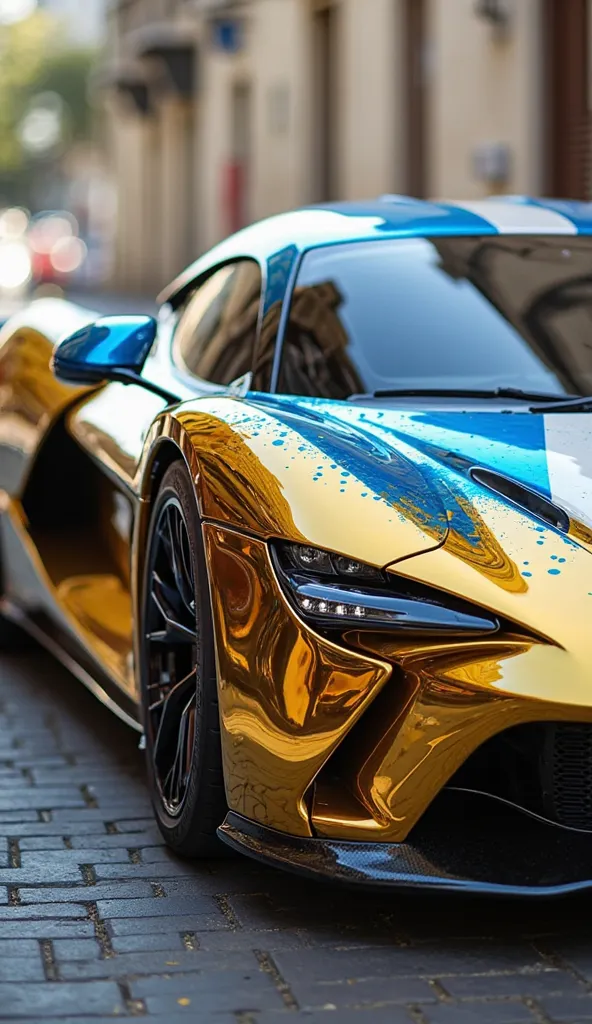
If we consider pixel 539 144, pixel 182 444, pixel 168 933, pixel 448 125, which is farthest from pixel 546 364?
pixel 448 125

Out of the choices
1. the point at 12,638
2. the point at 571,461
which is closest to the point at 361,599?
the point at 571,461

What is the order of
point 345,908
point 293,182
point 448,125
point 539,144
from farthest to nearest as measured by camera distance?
point 293,182
point 448,125
point 539,144
point 345,908

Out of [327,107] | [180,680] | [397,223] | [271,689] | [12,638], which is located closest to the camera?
[271,689]

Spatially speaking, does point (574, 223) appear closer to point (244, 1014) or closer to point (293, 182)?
point (244, 1014)

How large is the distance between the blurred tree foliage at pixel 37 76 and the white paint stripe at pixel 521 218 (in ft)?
231

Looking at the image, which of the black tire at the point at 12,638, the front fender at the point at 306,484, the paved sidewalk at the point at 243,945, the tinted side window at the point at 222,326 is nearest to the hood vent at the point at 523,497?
the front fender at the point at 306,484

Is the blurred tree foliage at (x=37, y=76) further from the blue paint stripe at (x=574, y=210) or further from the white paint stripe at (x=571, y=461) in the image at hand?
the white paint stripe at (x=571, y=461)

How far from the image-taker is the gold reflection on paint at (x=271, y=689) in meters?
2.70

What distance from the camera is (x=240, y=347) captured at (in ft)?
12.9

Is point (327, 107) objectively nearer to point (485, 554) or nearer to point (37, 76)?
point (485, 554)

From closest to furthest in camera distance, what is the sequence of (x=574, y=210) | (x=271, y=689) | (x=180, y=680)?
(x=271, y=689) → (x=180, y=680) → (x=574, y=210)

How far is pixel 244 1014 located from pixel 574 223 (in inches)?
88.2

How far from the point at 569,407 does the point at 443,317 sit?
0.45 m

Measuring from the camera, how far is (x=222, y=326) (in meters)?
4.12
